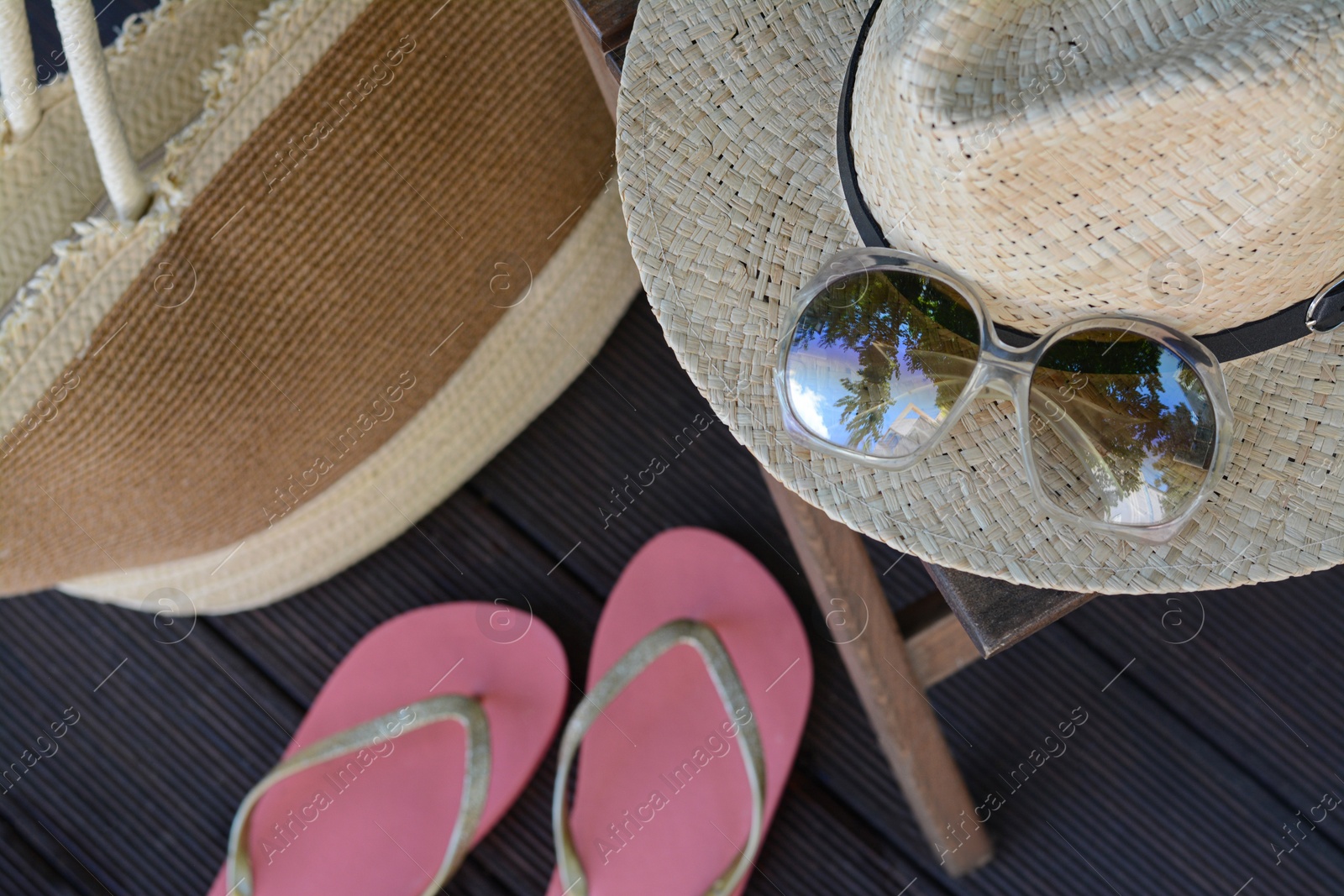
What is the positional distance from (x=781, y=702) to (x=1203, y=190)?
2.59 feet

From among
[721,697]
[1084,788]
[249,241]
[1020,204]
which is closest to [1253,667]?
[1084,788]

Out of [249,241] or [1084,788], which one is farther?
[1084,788]

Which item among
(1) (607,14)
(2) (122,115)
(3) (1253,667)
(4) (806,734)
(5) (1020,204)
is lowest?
(3) (1253,667)

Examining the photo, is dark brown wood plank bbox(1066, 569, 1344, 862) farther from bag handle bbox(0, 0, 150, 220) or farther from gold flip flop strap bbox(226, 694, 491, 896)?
bag handle bbox(0, 0, 150, 220)

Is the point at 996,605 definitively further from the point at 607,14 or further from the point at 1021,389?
the point at 607,14

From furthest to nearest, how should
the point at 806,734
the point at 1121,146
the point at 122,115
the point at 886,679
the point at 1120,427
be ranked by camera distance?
the point at 806,734, the point at 886,679, the point at 122,115, the point at 1120,427, the point at 1121,146

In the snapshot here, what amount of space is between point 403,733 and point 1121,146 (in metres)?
0.98

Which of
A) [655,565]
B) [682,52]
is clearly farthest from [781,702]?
[682,52]

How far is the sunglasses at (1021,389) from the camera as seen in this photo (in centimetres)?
50

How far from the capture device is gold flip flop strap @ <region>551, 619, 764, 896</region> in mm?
1011

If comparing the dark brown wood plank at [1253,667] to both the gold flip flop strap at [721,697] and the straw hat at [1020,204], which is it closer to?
the gold flip flop strap at [721,697]

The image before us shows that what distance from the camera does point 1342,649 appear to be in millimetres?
1071

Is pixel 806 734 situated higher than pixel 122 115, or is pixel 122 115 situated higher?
pixel 122 115

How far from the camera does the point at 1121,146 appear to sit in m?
0.42
